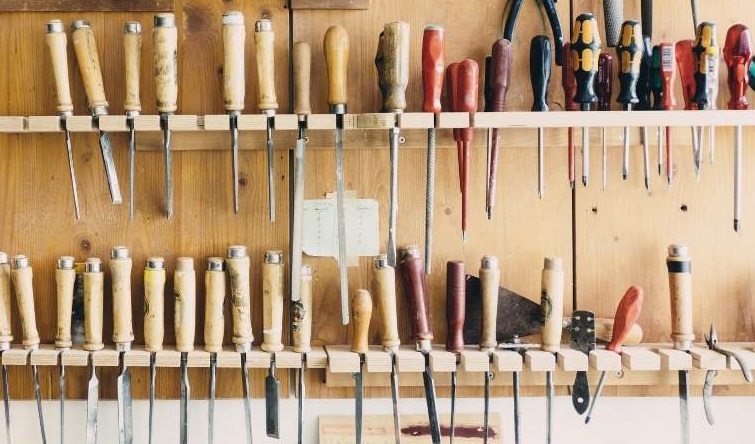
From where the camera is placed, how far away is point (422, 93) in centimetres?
171

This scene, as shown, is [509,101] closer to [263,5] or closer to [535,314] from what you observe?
[535,314]

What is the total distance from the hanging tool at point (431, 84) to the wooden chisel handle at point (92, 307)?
694mm

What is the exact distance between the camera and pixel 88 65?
1604mm

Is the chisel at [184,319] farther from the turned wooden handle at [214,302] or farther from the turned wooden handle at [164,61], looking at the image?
the turned wooden handle at [164,61]

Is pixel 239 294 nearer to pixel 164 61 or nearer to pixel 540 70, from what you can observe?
pixel 164 61

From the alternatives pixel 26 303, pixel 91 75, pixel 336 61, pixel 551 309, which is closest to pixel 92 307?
pixel 26 303

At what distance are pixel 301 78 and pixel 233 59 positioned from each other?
0.14 meters

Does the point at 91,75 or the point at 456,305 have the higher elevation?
the point at 91,75

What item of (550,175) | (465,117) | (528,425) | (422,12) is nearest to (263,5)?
(422,12)

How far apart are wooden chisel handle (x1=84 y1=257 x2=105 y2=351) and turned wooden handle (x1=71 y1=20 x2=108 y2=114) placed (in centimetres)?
33

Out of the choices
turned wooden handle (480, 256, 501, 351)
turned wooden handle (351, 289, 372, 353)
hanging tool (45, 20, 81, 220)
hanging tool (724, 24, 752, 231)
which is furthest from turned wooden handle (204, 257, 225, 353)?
hanging tool (724, 24, 752, 231)

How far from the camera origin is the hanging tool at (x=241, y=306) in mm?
1623

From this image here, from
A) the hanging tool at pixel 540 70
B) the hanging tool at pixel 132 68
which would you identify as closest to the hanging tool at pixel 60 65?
the hanging tool at pixel 132 68

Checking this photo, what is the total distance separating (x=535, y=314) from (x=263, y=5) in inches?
35.4
